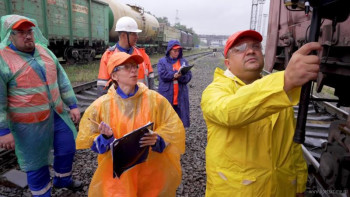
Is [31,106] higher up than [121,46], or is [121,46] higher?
[121,46]

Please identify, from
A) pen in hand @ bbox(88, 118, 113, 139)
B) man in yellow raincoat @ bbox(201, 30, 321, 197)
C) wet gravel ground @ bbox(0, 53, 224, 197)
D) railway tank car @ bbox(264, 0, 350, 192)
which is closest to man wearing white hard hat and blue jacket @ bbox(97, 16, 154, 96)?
wet gravel ground @ bbox(0, 53, 224, 197)

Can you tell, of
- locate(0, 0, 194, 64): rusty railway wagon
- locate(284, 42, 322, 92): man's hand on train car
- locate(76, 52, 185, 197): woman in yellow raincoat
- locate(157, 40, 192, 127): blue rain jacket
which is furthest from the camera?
locate(0, 0, 194, 64): rusty railway wagon

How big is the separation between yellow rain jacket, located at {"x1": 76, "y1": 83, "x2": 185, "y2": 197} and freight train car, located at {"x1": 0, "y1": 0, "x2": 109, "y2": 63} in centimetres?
833

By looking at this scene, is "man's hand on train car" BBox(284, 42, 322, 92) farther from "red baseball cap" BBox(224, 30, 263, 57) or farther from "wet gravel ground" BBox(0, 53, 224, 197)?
"wet gravel ground" BBox(0, 53, 224, 197)

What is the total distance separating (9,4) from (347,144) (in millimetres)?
10376

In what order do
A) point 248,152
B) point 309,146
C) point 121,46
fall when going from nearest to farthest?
point 248,152
point 121,46
point 309,146

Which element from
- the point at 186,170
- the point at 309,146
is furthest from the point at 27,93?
the point at 309,146

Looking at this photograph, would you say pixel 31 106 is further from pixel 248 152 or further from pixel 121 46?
pixel 248 152

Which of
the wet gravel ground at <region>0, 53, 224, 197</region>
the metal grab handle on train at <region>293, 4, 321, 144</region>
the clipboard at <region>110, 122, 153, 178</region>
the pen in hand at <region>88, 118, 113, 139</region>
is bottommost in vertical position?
the wet gravel ground at <region>0, 53, 224, 197</region>

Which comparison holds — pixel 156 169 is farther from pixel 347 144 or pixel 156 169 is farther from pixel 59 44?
pixel 59 44

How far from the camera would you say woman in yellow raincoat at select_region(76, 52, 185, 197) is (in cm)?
216

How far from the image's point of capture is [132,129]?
7.21ft

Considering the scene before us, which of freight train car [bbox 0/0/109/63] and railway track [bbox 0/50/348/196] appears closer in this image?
railway track [bbox 0/50/348/196]

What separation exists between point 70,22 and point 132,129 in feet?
40.3
